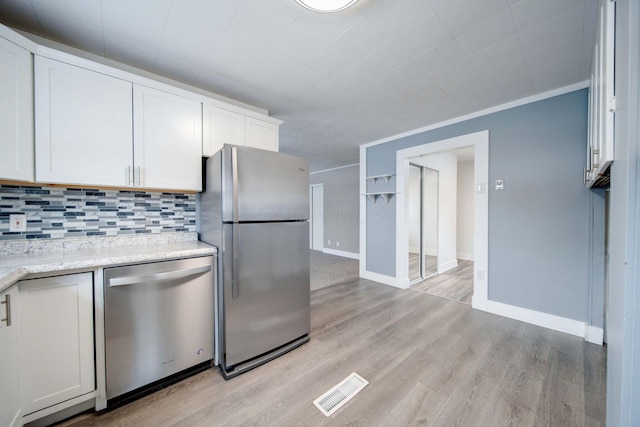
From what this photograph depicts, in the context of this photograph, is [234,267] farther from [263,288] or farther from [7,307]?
[7,307]

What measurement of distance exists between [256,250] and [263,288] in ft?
1.06

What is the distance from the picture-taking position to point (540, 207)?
97.5 inches

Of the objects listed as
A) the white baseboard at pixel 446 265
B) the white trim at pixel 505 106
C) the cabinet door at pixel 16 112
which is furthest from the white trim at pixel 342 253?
the cabinet door at pixel 16 112

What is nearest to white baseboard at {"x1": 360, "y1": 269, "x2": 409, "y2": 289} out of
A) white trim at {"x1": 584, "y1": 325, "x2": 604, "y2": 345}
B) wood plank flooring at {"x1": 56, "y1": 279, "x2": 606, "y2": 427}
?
wood plank flooring at {"x1": 56, "y1": 279, "x2": 606, "y2": 427}

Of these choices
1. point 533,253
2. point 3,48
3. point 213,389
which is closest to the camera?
point 3,48

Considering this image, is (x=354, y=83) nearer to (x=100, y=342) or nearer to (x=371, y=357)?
(x=371, y=357)

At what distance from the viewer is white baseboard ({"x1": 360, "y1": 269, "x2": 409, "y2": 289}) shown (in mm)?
3750

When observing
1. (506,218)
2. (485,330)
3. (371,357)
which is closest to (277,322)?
(371,357)

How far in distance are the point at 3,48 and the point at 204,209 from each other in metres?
1.41

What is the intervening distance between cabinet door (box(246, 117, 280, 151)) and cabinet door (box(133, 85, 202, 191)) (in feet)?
1.54

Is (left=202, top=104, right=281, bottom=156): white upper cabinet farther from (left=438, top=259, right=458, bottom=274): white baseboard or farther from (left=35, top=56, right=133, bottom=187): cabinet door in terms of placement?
(left=438, top=259, right=458, bottom=274): white baseboard

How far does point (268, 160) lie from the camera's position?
1883 millimetres

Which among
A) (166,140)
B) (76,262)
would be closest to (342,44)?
(166,140)

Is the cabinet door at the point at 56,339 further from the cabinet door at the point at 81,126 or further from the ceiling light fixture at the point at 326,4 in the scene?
the ceiling light fixture at the point at 326,4
